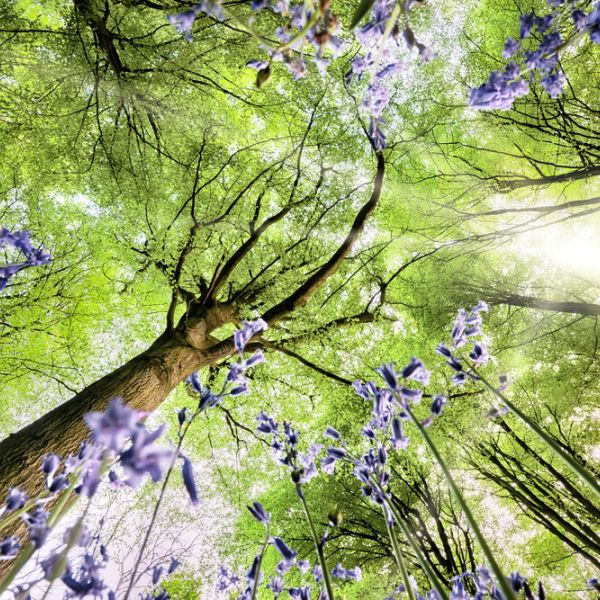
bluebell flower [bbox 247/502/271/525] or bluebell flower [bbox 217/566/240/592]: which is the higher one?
bluebell flower [bbox 247/502/271/525]

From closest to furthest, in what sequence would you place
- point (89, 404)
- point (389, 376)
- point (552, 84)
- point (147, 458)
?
point (147, 458) → point (389, 376) → point (552, 84) → point (89, 404)

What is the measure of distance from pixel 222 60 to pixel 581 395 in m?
7.30

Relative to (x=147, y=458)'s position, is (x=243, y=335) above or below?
above

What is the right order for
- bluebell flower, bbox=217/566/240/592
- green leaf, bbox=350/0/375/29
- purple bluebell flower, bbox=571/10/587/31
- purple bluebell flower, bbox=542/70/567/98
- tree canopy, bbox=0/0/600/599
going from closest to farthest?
1. green leaf, bbox=350/0/375/29
2. purple bluebell flower, bbox=571/10/587/31
3. purple bluebell flower, bbox=542/70/567/98
4. bluebell flower, bbox=217/566/240/592
5. tree canopy, bbox=0/0/600/599

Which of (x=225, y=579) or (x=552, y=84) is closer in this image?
(x=552, y=84)

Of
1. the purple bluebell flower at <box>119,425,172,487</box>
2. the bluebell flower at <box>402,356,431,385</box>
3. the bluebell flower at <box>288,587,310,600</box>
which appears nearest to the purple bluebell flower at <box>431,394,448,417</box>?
the bluebell flower at <box>402,356,431,385</box>

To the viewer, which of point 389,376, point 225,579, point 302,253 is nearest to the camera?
point 389,376

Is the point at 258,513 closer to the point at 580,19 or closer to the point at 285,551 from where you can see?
the point at 285,551

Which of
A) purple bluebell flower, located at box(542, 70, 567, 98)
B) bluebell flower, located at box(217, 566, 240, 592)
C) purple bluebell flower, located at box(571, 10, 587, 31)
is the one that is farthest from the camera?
bluebell flower, located at box(217, 566, 240, 592)

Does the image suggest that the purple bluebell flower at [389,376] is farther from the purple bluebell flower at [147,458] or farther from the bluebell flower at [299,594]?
the bluebell flower at [299,594]

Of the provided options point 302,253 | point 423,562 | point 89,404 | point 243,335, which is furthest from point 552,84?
point 302,253

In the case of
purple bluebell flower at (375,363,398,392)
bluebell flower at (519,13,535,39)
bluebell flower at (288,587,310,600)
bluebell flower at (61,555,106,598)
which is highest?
bluebell flower at (519,13,535,39)

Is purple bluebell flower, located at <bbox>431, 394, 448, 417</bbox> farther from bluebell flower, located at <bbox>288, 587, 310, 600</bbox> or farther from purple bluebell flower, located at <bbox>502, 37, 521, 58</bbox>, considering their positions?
purple bluebell flower, located at <bbox>502, 37, 521, 58</bbox>

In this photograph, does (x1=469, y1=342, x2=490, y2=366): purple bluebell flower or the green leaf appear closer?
the green leaf
